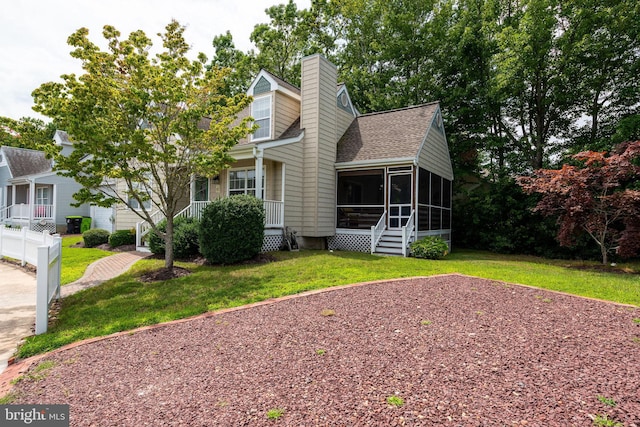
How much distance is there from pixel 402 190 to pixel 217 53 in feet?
72.5

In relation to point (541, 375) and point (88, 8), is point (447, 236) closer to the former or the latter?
point (541, 375)

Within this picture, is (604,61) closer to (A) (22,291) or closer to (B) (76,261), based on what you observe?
(A) (22,291)

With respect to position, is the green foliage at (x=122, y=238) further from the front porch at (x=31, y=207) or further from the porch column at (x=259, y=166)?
the front porch at (x=31, y=207)

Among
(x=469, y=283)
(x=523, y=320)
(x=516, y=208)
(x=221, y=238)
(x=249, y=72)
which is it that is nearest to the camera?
(x=523, y=320)

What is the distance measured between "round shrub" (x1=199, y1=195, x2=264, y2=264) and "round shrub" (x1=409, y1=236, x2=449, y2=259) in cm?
590

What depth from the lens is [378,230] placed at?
43.2 feet

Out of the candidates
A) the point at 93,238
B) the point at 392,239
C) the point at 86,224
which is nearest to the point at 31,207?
the point at 86,224

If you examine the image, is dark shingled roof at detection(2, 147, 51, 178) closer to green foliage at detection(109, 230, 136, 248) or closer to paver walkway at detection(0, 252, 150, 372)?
green foliage at detection(109, 230, 136, 248)

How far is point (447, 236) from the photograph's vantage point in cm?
1692

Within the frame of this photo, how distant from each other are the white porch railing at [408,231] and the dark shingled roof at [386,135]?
7.90 ft

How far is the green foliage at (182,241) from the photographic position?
1055 centimetres

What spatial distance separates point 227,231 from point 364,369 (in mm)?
6794

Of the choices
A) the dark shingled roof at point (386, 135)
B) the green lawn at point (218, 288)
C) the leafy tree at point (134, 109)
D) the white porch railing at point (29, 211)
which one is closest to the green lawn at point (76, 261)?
the green lawn at point (218, 288)

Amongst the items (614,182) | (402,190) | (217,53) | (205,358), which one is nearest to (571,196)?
(614,182)
